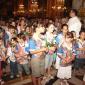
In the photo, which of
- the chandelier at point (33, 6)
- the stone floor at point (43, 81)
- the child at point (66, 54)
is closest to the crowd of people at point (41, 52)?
the child at point (66, 54)

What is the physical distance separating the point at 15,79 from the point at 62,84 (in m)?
1.41

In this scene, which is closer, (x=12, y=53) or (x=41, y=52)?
(x=41, y=52)

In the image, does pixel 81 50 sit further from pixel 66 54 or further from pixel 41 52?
pixel 41 52

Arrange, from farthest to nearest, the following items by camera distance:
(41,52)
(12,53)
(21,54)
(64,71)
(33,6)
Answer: (33,6), (12,53), (21,54), (64,71), (41,52)

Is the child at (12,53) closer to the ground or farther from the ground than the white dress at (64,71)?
farther from the ground

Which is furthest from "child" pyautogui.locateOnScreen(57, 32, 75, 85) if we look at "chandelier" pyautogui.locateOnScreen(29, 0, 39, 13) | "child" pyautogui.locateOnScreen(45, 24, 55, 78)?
"chandelier" pyautogui.locateOnScreen(29, 0, 39, 13)

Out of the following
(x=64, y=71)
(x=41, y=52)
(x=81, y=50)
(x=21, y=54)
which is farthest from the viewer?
(x=81, y=50)

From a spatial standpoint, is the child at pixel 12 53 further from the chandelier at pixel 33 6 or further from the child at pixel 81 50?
the chandelier at pixel 33 6

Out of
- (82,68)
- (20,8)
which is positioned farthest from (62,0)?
(82,68)

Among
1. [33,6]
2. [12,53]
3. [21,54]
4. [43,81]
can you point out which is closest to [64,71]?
[43,81]

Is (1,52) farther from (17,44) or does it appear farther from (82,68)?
(82,68)

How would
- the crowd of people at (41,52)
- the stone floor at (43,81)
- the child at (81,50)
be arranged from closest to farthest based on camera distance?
the crowd of people at (41,52) < the stone floor at (43,81) < the child at (81,50)

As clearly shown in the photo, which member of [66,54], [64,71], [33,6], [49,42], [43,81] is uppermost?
[33,6]

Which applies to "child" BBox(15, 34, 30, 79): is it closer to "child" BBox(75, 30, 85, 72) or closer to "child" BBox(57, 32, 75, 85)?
"child" BBox(57, 32, 75, 85)
